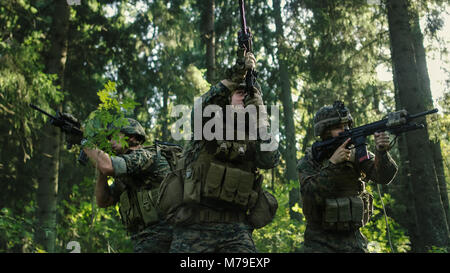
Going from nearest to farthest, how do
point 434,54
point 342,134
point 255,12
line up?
point 342,134 → point 434,54 → point 255,12

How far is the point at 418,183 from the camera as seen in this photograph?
24.7 feet

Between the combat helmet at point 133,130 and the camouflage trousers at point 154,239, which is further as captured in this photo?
the combat helmet at point 133,130

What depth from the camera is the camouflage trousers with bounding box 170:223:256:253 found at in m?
3.71

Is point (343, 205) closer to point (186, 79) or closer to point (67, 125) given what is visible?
point (67, 125)

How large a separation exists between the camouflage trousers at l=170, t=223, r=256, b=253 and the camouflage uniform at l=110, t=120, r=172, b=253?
28.8 inches

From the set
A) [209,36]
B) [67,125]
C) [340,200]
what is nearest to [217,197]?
[340,200]

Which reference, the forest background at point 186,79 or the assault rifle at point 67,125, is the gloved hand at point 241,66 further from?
the assault rifle at point 67,125

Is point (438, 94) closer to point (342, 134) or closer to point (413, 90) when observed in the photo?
point (413, 90)

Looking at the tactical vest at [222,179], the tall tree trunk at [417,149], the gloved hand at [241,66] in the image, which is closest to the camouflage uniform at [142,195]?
the tactical vest at [222,179]

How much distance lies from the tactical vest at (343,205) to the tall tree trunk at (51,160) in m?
6.52

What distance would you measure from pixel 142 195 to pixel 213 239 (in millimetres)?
1340

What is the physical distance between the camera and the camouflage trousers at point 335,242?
4344 mm
